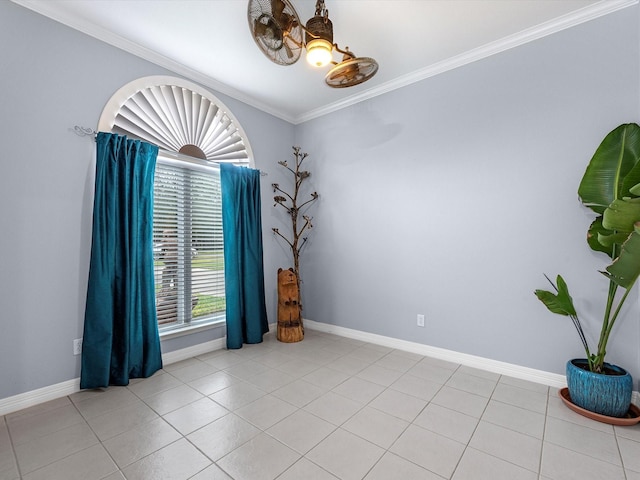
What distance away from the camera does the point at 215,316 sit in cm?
336

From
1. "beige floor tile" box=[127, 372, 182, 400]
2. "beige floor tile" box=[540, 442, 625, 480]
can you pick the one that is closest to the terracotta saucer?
"beige floor tile" box=[540, 442, 625, 480]

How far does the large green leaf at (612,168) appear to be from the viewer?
1.89 meters

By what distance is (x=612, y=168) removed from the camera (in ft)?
6.38

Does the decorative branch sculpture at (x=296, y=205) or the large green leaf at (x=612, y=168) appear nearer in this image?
the large green leaf at (x=612, y=168)

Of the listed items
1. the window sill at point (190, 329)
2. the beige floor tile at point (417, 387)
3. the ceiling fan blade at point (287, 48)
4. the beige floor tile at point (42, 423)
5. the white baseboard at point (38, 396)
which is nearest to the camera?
the beige floor tile at point (42, 423)

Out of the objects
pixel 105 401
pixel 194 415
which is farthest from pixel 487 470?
pixel 105 401

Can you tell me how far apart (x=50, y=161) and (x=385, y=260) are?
3.09 meters

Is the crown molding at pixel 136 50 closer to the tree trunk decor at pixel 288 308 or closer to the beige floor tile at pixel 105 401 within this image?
the tree trunk decor at pixel 288 308

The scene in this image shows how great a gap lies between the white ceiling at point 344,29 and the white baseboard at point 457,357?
2794 millimetres

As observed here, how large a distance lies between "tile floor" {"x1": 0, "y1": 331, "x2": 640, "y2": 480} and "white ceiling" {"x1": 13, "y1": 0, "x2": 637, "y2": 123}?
2.92 meters

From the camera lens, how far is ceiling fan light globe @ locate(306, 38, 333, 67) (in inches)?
72.7

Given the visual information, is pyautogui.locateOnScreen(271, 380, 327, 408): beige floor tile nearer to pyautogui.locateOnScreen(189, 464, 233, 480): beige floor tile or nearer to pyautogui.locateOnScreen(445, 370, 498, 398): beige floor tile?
pyautogui.locateOnScreen(189, 464, 233, 480): beige floor tile

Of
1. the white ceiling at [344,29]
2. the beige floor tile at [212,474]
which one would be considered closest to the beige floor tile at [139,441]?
the beige floor tile at [212,474]

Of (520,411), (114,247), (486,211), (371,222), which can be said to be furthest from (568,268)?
(114,247)
